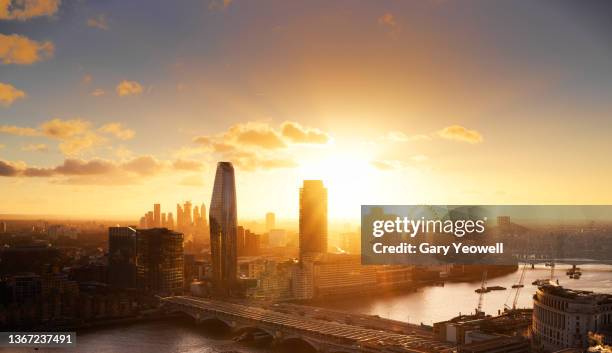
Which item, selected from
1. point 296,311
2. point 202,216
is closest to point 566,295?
point 296,311

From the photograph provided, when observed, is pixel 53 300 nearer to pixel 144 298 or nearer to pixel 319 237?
pixel 144 298

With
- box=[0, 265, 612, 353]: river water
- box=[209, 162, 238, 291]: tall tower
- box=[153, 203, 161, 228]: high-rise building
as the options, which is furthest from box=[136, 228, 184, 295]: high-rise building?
box=[153, 203, 161, 228]: high-rise building

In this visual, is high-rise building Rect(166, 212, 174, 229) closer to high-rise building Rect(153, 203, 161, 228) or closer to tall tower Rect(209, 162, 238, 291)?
high-rise building Rect(153, 203, 161, 228)

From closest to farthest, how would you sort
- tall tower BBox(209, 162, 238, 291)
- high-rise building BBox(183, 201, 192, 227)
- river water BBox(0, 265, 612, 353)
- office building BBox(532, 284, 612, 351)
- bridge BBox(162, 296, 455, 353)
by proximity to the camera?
office building BBox(532, 284, 612, 351) → bridge BBox(162, 296, 455, 353) → river water BBox(0, 265, 612, 353) → tall tower BBox(209, 162, 238, 291) → high-rise building BBox(183, 201, 192, 227)

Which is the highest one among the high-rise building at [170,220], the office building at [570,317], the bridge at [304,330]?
the high-rise building at [170,220]

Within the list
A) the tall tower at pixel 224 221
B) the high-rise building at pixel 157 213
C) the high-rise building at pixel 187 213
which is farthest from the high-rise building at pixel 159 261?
the high-rise building at pixel 187 213

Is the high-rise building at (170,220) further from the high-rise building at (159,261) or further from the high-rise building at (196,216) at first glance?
the high-rise building at (159,261)
